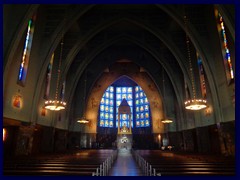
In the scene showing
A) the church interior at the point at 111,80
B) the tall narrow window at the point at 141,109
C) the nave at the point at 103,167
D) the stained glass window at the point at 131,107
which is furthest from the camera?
the tall narrow window at the point at 141,109

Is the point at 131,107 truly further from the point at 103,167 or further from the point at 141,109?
the point at 103,167

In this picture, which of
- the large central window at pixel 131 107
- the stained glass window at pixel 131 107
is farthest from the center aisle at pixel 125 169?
the stained glass window at pixel 131 107

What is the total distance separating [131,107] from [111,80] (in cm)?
989

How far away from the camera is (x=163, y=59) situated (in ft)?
73.2

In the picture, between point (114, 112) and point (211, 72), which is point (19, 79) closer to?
point (211, 72)

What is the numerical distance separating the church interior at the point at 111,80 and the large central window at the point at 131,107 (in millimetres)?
4232

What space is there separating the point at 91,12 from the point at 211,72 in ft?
45.0

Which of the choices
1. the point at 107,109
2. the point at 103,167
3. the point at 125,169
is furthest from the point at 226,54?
the point at 107,109

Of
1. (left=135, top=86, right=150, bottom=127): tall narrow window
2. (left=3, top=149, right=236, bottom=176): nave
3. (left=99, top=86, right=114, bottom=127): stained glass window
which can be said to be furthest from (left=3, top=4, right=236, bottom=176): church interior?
(left=99, top=86, right=114, bottom=127): stained glass window

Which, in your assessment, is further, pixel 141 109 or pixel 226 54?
pixel 141 109

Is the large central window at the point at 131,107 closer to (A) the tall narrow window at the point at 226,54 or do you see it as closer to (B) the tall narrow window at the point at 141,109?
(B) the tall narrow window at the point at 141,109

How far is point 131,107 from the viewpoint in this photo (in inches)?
1502

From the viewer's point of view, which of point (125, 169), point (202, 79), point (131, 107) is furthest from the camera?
point (131, 107)

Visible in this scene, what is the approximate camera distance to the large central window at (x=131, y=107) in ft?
117
